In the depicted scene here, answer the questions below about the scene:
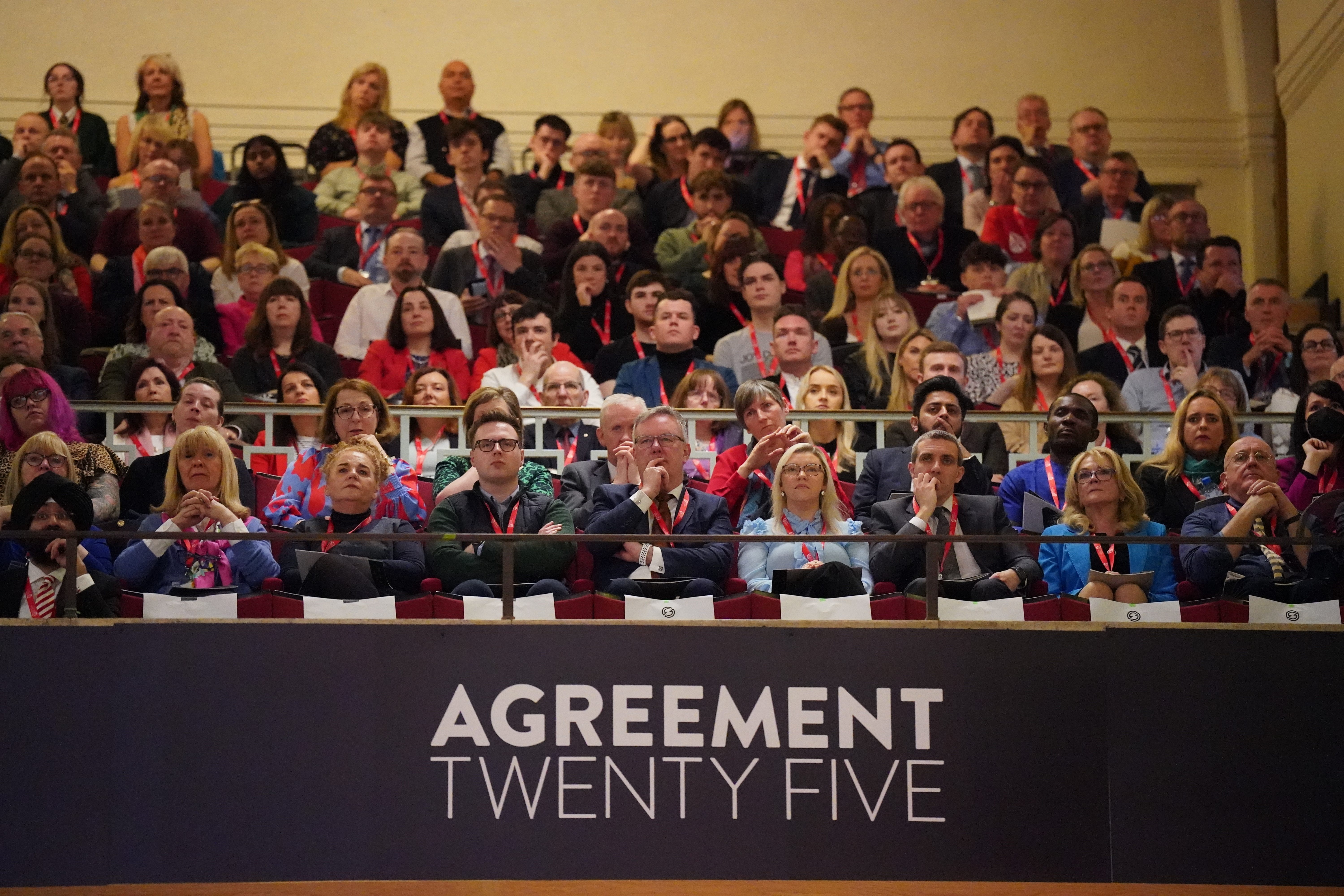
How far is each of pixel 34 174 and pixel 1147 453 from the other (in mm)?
6126

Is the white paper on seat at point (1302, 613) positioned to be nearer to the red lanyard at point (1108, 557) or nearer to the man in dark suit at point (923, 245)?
the red lanyard at point (1108, 557)

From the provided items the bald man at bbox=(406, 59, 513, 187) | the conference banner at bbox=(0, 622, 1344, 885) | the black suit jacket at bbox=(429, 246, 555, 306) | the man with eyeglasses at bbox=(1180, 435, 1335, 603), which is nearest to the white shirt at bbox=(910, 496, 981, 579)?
the conference banner at bbox=(0, 622, 1344, 885)

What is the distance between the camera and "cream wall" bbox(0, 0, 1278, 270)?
12.4 m

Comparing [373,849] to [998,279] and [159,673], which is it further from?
[998,279]

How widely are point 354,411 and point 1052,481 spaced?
2.71 meters

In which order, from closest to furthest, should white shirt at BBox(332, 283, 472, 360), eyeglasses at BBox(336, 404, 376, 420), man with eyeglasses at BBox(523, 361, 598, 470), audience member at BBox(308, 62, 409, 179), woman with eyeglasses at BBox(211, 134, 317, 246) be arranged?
eyeglasses at BBox(336, 404, 376, 420)
man with eyeglasses at BBox(523, 361, 598, 470)
white shirt at BBox(332, 283, 472, 360)
woman with eyeglasses at BBox(211, 134, 317, 246)
audience member at BBox(308, 62, 409, 179)

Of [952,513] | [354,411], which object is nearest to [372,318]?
[354,411]

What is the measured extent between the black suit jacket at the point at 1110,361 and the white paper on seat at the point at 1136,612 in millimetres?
3064

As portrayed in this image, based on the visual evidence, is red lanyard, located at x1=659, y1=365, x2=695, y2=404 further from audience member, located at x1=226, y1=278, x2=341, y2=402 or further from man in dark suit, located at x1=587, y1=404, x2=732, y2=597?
man in dark suit, located at x1=587, y1=404, x2=732, y2=597

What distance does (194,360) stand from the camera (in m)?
7.96

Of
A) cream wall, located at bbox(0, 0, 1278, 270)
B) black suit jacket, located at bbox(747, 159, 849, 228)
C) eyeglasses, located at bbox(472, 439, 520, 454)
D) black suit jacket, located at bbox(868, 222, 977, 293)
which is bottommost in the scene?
eyeglasses, located at bbox(472, 439, 520, 454)

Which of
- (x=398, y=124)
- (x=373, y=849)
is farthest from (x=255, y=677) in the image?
(x=398, y=124)

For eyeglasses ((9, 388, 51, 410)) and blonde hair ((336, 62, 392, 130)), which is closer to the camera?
eyeglasses ((9, 388, 51, 410))

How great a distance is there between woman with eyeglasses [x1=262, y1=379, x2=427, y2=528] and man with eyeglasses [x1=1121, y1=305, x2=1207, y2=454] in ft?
11.6
